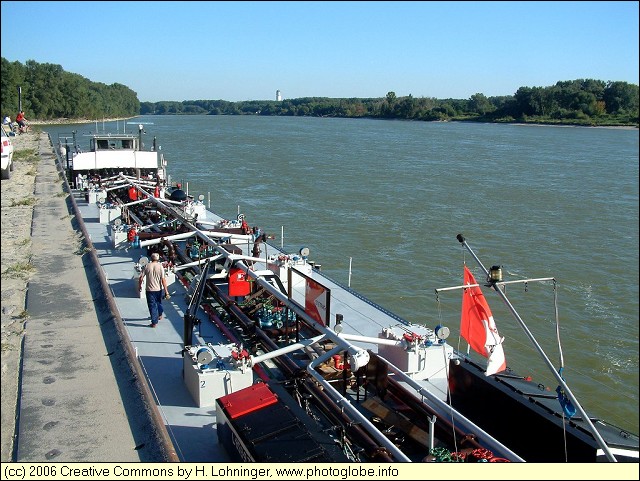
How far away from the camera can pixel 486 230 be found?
79.4 ft

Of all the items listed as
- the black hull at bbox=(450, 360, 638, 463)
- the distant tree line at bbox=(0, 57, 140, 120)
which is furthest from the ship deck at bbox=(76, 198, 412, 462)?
the distant tree line at bbox=(0, 57, 140, 120)

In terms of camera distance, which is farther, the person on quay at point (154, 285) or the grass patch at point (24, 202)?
the grass patch at point (24, 202)

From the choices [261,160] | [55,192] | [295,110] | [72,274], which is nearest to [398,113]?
[295,110]

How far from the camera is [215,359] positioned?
25.1ft

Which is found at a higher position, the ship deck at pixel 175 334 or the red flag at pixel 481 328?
the red flag at pixel 481 328

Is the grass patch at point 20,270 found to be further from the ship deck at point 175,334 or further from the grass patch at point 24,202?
the grass patch at point 24,202

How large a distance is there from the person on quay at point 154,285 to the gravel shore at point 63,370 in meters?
0.72

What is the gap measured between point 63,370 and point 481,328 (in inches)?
210

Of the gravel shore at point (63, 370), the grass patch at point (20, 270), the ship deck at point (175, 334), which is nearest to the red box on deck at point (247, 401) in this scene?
the ship deck at point (175, 334)

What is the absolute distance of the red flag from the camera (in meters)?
6.63

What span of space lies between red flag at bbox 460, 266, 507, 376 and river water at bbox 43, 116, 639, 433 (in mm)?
1103

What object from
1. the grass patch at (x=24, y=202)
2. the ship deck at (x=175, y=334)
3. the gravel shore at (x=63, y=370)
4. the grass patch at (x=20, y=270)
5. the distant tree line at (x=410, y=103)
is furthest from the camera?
the distant tree line at (x=410, y=103)

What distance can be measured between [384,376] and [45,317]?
5.73m

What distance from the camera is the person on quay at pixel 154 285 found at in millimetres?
9617
